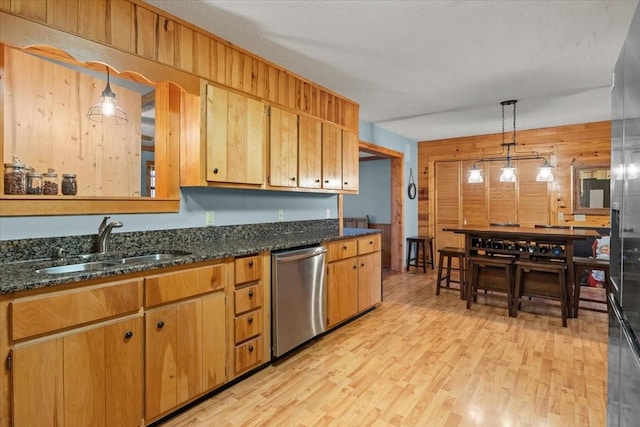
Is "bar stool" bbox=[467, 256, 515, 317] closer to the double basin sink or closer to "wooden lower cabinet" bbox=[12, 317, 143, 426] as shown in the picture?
the double basin sink

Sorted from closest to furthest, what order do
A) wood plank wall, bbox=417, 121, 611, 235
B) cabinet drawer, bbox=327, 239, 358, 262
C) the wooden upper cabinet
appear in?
1. the wooden upper cabinet
2. cabinet drawer, bbox=327, 239, 358, 262
3. wood plank wall, bbox=417, 121, 611, 235

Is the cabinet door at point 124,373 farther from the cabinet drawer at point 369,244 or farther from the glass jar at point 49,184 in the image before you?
the cabinet drawer at point 369,244

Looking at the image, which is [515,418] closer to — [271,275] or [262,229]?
[271,275]

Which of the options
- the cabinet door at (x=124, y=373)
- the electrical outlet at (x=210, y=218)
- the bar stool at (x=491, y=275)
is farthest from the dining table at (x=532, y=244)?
the cabinet door at (x=124, y=373)

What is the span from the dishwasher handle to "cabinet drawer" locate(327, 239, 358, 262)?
152 mm

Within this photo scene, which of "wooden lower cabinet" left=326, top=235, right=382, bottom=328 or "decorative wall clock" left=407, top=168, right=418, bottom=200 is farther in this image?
"decorative wall clock" left=407, top=168, right=418, bottom=200

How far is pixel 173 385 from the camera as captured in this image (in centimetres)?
194

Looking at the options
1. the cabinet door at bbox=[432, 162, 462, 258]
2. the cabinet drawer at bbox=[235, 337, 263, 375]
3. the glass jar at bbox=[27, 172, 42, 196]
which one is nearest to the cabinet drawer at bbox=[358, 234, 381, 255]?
the cabinet drawer at bbox=[235, 337, 263, 375]

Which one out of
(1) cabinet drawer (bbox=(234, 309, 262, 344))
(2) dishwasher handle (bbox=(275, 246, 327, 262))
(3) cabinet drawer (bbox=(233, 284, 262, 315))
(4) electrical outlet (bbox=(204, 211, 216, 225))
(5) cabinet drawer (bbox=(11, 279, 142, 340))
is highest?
(4) electrical outlet (bbox=(204, 211, 216, 225))

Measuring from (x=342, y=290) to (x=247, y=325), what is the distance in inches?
46.2

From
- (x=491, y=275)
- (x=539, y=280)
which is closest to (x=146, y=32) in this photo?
(x=491, y=275)

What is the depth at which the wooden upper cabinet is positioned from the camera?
2521mm

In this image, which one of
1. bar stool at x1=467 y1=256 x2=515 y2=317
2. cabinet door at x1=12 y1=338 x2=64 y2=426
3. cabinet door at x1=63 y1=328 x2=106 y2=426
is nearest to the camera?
cabinet door at x1=12 y1=338 x2=64 y2=426

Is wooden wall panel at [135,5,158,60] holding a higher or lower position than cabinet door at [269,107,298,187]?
higher
